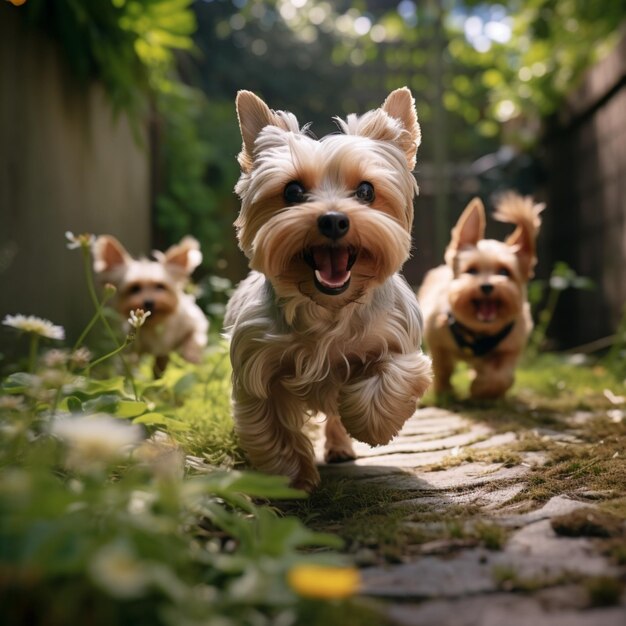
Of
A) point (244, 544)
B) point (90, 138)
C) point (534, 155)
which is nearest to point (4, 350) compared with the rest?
point (90, 138)

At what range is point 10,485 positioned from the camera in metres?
1.38

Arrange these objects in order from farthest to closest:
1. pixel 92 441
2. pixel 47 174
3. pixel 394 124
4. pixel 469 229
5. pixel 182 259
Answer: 1. pixel 182 259
2. pixel 47 174
3. pixel 469 229
4. pixel 394 124
5. pixel 92 441

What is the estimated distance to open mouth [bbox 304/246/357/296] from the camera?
298cm

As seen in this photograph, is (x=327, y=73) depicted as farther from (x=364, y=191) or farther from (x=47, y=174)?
(x=364, y=191)

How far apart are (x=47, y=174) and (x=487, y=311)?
353 centimetres

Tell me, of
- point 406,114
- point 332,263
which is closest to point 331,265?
point 332,263

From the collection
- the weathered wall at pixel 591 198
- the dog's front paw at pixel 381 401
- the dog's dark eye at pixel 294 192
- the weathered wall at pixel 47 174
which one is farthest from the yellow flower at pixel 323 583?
the weathered wall at pixel 591 198

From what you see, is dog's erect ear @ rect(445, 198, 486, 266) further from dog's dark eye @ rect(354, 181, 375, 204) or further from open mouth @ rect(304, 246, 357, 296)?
open mouth @ rect(304, 246, 357, 296)

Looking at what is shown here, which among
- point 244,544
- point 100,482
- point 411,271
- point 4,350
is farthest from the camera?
point 411,271

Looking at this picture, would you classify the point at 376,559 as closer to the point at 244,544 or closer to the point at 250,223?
the point at 244,544

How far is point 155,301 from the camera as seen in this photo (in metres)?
5.67

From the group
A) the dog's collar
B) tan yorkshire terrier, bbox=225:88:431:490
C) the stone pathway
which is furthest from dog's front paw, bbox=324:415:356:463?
the dog's collar

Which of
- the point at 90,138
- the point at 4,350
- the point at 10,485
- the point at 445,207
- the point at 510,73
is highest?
the point at 510,73

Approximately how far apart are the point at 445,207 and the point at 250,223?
8263 millimetres
